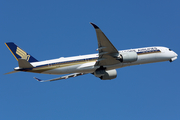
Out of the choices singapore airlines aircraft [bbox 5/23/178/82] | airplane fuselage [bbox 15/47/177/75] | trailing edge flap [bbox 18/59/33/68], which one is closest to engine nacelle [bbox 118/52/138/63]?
singapore airlines aircraft [bbox 5/23/178/82]

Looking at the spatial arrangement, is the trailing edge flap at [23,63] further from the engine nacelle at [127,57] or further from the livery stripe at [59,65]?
the engine nacelle at [127,57]

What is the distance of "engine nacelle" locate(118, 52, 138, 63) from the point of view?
3478 cm

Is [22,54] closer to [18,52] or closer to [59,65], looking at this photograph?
[18,52]

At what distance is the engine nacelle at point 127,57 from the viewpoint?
1369 inches

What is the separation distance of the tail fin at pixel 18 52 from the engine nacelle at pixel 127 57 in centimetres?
1322

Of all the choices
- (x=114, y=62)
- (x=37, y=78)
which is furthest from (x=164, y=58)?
(x=37, y=78)

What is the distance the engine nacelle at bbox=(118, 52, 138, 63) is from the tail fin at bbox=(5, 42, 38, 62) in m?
13.2

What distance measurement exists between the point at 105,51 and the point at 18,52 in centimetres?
1331

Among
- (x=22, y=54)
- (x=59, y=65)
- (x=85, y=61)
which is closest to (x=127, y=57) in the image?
(x=85, y=61)

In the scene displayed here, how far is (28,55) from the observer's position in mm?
36344

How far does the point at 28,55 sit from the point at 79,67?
8152mm

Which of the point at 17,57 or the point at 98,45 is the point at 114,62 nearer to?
the point at 98,45

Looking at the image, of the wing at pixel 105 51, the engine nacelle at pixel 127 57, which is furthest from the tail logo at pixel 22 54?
the engine nacelle at pixel 127 57

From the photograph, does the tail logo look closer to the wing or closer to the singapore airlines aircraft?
the singapore airlines aircraft
